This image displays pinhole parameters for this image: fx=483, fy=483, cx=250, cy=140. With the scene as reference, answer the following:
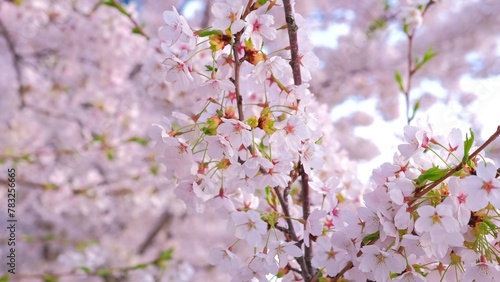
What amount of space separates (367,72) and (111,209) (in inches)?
124

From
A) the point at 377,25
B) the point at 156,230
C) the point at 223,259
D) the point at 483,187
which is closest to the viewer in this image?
the point at 483,187

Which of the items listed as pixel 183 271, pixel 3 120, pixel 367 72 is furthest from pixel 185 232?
pixel 367 72

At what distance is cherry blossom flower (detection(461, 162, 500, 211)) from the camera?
69cm

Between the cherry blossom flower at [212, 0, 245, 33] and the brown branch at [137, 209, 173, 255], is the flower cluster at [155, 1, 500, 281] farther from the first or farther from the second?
the brown branch at [137, 209, 173, 255]

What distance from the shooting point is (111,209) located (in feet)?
17.7

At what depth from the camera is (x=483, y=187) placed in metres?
0.69

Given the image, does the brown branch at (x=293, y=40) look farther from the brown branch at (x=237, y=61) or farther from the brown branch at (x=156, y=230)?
the brown branch at (x=156, y=230)

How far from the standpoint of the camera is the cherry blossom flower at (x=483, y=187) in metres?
0.69

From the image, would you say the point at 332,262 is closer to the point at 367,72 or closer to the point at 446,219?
the point at 446,219

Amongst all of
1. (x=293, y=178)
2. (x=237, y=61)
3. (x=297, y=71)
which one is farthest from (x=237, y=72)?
(x=293, y=178)

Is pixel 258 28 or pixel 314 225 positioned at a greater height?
pixel 258 28

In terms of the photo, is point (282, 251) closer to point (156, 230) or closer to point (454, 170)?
point (454, 170)

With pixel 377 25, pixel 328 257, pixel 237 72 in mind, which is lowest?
pixel 328 257

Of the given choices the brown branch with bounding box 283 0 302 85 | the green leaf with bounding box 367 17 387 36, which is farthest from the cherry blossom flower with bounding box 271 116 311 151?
the green leaf with bounding box 367 17 387 36
